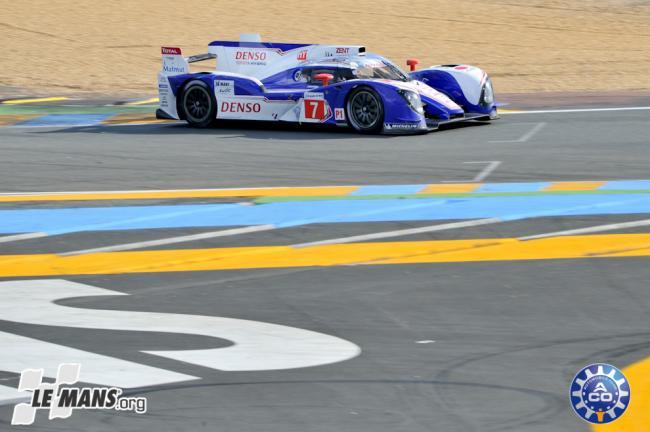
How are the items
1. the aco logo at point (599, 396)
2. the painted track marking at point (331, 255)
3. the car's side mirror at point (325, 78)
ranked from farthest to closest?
the car's side mirror at point (325, 78) < the painted track marking at point (331, 255) < the aco logo at point (599, 396)

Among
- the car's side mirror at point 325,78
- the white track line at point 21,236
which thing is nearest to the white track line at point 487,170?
the car's side mirror at point 325,78

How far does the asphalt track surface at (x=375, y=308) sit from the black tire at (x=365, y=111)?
5.33ft

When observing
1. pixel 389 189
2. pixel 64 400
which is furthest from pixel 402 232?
pixel 64 400

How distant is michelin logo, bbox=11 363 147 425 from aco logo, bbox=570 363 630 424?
189 centimetres

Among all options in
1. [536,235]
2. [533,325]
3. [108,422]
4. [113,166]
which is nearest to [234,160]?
[113,166]

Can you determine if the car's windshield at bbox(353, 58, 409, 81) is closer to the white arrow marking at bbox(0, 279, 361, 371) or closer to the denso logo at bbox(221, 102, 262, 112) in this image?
the denso logo at bbox(221, 102, 262, 112)

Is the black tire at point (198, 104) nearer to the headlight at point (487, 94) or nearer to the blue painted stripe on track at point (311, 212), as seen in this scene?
the headlight at point (487, 94)

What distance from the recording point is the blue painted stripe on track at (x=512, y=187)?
441 inches

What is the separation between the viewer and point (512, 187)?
11336mm

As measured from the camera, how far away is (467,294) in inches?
287

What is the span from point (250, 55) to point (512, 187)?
6.25 m

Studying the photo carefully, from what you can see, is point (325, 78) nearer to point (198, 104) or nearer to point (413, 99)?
point (413, 99)

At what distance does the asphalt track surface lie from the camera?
207 inches

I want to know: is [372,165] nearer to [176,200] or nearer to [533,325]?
[176,200]
